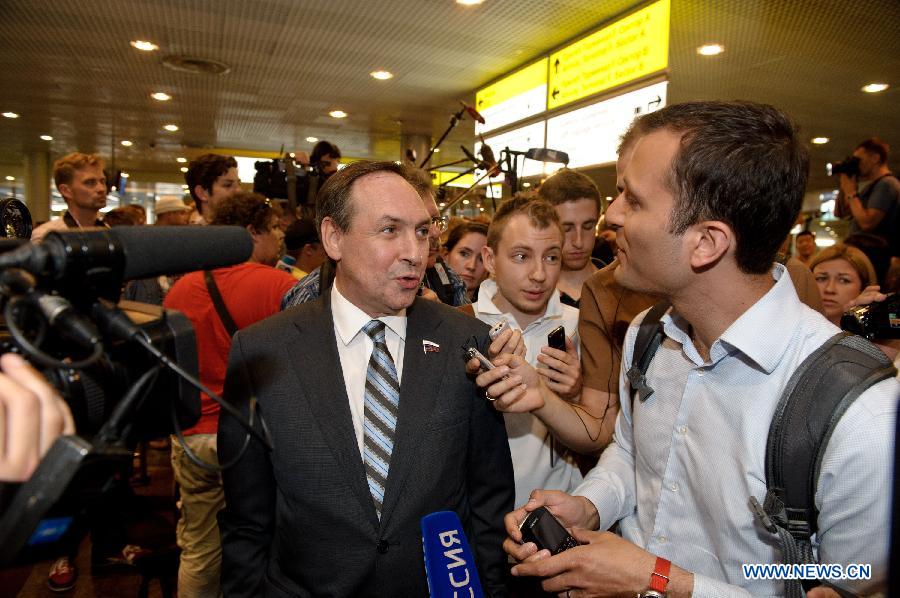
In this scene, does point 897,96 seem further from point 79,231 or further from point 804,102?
point 79,231

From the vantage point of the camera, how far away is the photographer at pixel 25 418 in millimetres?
685

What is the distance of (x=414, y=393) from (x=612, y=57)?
3722mm

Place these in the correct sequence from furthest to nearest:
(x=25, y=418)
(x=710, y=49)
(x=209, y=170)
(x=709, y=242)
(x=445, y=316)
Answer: (x=710, y=49) → (x=209, y=170) → (x=445, y=316) → (x=709, y=242) → (x=25, y=418)

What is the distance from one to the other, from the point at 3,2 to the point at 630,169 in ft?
18.6

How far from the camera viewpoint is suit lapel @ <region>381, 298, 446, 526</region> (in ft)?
4.85

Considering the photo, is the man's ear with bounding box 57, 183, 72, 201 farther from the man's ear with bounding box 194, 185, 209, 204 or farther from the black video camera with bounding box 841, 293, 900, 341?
the black video camera with bounding box 841, 293, 900, 341

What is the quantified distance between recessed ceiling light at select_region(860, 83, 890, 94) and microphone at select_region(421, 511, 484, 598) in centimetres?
731

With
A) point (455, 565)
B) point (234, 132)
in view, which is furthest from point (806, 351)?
point (234, 132)

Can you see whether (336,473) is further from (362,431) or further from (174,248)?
(174,248)

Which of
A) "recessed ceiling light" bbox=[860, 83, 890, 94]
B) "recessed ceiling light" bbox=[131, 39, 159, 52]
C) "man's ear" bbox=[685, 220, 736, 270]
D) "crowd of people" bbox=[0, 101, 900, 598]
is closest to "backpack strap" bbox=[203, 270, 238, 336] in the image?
"crowd of people" bbox=[0, 101, 900, 598]

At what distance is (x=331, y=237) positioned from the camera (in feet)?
6.05

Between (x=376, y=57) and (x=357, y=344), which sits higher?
(x=376, y=57)

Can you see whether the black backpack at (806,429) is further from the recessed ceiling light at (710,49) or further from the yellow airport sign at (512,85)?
the recessed ceiling light at (710,49)

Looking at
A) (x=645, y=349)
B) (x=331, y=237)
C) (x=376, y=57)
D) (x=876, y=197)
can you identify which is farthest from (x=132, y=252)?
(x=376, y=57)
